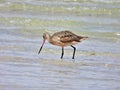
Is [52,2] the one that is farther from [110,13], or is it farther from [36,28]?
[36,28]

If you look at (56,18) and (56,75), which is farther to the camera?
(56,18)

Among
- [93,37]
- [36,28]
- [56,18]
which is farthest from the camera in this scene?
[56,18]

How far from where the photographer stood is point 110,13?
57.5 feet

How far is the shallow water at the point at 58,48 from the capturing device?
9.50 m

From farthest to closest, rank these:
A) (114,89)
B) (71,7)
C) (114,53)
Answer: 1. (71,7)
2. (114,53)
3. (114,89)

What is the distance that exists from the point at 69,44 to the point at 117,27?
9.32 ft

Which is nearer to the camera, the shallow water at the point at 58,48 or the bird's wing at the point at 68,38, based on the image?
the shallow water at the point at 58,48

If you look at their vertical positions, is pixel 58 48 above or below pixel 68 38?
below

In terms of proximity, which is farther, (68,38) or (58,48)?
(58,48)

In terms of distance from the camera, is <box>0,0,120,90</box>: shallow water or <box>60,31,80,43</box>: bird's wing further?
<box>60,31,80,43</box>: bird's wing

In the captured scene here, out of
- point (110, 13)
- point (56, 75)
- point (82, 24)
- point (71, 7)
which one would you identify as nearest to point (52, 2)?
point (71, 7)

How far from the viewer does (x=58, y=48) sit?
13023 mm

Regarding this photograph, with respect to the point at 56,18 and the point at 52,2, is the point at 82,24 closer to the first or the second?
A: the point at 56,18

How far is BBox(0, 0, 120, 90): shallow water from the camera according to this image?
9.50m
